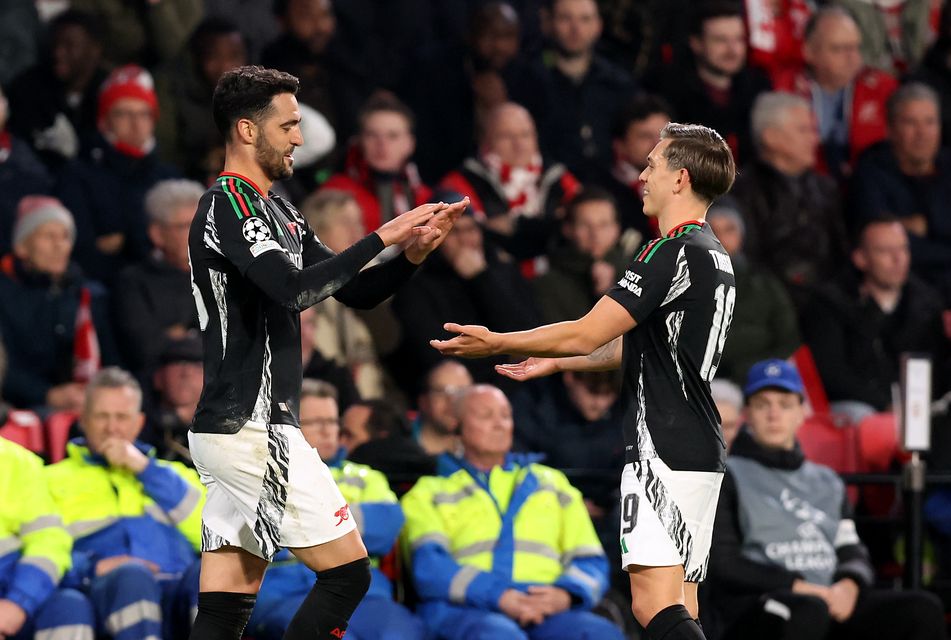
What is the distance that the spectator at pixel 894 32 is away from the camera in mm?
11797

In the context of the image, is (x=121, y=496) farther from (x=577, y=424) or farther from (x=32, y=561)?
(x=577, y=424)

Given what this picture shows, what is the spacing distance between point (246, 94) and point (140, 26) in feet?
17.3

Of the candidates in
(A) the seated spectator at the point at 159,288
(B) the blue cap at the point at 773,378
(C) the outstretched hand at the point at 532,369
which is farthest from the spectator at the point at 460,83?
(C) the outstretched hand at the point at 532,369

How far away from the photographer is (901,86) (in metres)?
11.0

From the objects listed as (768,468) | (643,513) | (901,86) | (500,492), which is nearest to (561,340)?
(643,513)

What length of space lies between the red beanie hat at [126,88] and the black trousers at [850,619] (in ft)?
14.0

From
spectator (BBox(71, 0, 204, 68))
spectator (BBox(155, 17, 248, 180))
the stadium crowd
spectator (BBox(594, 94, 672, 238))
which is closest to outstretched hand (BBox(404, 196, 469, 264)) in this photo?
the stadium crowd

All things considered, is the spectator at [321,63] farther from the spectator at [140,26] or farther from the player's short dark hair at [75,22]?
the player's short dark hair at [75,22]

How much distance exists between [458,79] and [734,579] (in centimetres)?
415

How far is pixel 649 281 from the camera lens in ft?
15.8

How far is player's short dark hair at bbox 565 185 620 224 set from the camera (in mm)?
9172

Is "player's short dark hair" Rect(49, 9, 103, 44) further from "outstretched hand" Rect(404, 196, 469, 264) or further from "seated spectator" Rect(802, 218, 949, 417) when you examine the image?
"outstretched hand" Rect(404, 196, 469, 264)

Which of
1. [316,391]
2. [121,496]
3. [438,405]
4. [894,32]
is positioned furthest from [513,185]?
[894,32]

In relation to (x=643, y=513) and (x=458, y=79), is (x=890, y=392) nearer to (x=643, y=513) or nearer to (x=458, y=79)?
→ (x=458, y=79)
